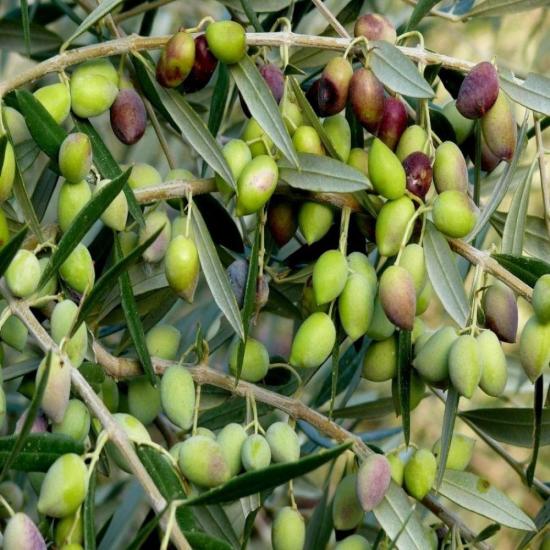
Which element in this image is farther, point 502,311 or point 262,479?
point 502,311

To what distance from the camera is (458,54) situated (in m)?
2.18

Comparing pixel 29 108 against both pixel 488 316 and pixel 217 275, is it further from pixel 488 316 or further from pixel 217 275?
pixel 488 316

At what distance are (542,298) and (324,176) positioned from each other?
0.57 feet

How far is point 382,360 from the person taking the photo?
Result: 87 centimetres

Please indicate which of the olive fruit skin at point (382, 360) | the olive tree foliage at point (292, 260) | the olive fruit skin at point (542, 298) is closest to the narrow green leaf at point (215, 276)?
the olive tree foliage at point (292, 260)

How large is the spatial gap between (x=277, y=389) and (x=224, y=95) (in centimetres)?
26

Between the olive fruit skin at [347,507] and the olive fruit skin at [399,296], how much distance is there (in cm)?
15

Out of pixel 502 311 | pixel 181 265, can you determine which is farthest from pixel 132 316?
pixel 502 311

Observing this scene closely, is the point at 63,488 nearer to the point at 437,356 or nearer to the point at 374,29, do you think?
the point at 437,356

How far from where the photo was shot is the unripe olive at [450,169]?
0.83 m

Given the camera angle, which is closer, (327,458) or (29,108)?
(327,458)

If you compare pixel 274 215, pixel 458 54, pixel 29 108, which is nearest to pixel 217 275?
pixel 274 215

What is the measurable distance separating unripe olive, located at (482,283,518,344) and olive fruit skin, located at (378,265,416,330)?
0.07m

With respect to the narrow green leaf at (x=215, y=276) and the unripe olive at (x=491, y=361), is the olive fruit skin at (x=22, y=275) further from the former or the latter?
the unripe olive at (x=491, y=361)
